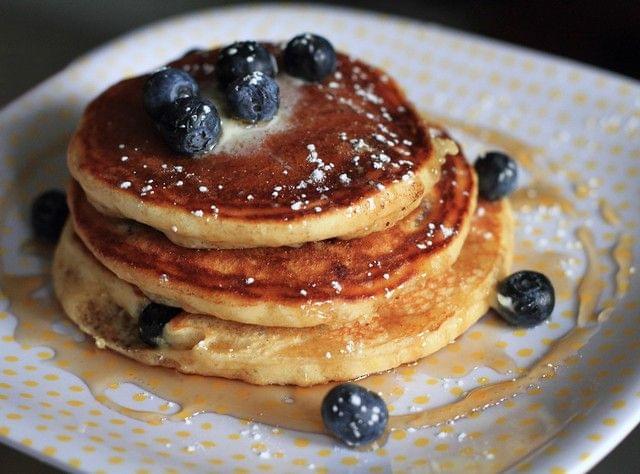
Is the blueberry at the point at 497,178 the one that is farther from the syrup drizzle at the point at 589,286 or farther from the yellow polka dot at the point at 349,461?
the yellow polka dot at the point at 349,461

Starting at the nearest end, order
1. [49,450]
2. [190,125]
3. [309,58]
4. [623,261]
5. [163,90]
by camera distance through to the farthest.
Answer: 1. [49,450]
2. [190,125]
3. [163,90]
4. [309,58]
5. [623,261]

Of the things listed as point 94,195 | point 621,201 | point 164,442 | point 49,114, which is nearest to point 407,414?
point 164,442

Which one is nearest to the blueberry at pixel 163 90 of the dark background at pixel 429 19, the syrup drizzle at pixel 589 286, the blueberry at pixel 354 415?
the blueberry at pixel 354 415

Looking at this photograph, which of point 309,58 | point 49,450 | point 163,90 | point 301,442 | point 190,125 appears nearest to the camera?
point 49,450

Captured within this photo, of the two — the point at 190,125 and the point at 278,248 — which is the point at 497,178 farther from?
the point at 190,125

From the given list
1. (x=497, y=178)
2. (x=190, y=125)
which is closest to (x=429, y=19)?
(x=497, y=178)

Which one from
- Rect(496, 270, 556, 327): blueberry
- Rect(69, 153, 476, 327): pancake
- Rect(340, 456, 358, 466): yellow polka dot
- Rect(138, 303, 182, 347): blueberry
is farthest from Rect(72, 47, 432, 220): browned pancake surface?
Rect(340, 456, 358, 466): yellow polka dot

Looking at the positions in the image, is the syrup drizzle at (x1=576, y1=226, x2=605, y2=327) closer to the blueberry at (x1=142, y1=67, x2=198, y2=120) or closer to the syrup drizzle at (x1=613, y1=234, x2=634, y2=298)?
the syrup drizzle at (x1=613, y1=234, x2=634, y2=298)
